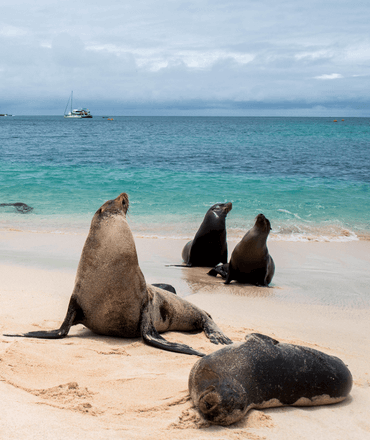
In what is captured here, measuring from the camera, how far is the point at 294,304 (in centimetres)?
545

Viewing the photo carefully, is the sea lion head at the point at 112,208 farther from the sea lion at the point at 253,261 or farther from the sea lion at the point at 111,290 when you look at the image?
the sea lion at the point at 253,261

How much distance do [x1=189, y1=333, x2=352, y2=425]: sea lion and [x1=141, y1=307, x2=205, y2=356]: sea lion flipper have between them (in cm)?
85

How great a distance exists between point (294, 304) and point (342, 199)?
10427 mm

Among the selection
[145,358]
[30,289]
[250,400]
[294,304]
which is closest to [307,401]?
[250,400]

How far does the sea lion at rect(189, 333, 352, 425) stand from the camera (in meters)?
2.32

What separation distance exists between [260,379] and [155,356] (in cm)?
107

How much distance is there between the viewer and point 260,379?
249cm

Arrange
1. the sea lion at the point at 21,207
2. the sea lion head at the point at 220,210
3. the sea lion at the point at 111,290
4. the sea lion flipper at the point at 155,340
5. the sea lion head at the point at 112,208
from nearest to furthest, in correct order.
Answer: the sea lion flipper at the point at 155,340, the sea lion at the point at 111,290, the sea lion head at the point at 112,208, the sea lion head at the point at 220,210, the sea lion at the point at 21,207

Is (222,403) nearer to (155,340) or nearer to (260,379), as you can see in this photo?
(260,379)

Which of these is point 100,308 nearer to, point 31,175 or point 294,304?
point 294,304

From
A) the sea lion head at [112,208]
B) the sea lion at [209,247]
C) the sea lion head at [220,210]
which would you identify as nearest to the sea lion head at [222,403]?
the sea lion head at [112,208]

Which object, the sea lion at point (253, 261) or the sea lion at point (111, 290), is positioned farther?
the sea lion at point (253, 261)

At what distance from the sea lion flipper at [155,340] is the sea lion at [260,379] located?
0.85m

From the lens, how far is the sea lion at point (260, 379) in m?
2.32
